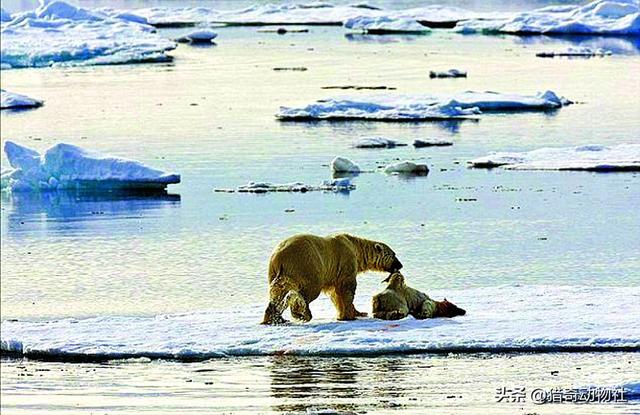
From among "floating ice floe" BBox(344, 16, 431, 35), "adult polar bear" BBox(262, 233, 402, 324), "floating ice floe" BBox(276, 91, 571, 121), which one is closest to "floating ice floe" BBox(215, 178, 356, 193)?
"floating ice floe" BBox(276, 91, 571, 121)

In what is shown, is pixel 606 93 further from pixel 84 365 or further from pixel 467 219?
pixel 84 365

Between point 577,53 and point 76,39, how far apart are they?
13.7 m

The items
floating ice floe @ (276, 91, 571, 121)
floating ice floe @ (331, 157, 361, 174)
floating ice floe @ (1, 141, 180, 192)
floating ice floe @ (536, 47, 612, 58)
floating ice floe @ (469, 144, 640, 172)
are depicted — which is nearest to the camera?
floating ice floe @ (1, 141, 180, 192)

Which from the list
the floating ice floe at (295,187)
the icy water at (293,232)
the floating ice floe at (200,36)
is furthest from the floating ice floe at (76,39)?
the floating ice floe at (295,187)

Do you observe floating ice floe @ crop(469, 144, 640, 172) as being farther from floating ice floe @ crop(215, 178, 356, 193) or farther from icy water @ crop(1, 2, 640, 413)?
floating ice floe @ crop(215, 178, 356, 193)

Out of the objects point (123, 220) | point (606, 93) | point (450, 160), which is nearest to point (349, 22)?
point (606, 93)

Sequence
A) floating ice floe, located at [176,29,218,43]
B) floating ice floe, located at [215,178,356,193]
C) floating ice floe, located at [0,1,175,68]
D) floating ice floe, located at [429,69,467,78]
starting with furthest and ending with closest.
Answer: floating ice floe, located at [176,29,218,43]
floating ice floe, located at [0,1,175,68]
floating ice floe, located at [429,69,467,78]
floating ice floe, located at [215,178,356,193]

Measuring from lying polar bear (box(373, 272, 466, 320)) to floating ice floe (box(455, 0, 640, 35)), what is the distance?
3109 centimetres

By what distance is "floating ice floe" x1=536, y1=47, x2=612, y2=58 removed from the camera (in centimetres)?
3512

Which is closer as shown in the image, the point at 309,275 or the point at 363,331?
the point at 363,331

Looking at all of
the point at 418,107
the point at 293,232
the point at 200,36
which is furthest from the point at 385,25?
the point at 293,232

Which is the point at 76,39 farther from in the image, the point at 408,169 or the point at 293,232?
the point at 293,232

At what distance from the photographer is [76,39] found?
3928 centimetres

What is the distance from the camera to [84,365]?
871 cm
